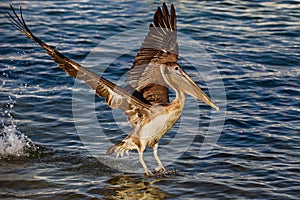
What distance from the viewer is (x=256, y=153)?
9047mm

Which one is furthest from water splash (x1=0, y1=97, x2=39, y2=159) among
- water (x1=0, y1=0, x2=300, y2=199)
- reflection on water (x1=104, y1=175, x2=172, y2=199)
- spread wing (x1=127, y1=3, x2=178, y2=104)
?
spread wing (x1=127, y1=3, x2=178, y2=104)

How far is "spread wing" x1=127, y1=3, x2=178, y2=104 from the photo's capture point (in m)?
8.11

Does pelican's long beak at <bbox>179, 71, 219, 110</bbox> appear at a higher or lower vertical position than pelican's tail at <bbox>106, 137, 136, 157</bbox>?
higher

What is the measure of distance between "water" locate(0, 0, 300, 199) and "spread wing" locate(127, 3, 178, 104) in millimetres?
1106

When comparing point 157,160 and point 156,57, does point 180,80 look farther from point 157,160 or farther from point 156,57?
point 157,160

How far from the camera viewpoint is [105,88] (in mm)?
7785

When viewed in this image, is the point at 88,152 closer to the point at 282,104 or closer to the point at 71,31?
the point at 282,104

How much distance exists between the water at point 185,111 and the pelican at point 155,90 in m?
0.62

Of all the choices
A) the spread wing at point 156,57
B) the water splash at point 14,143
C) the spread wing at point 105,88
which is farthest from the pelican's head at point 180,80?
the water splash at point 14,143

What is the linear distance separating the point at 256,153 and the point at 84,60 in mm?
4986

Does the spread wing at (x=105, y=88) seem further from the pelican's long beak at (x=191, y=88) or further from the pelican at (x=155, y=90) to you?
the pelican's long beak at (x=191, y=88)

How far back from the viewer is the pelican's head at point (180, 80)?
8180 millimetres

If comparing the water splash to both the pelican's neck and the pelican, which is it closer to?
the pelican

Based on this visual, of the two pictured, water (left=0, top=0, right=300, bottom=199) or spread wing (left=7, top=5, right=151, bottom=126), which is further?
water (left=0, top=0, right=300, bottom=199)
